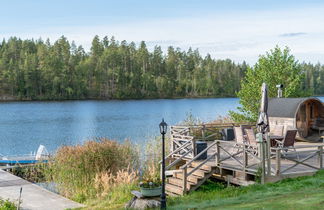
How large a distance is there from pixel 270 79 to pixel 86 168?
1450cm

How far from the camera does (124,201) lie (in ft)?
35.3

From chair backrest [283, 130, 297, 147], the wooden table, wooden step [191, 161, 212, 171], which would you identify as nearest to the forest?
the wooden table

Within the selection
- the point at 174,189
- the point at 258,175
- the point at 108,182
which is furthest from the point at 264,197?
the point at 108,182

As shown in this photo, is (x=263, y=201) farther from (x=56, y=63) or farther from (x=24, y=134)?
(x=56, y=63)

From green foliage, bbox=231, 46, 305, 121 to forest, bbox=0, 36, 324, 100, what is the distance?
6193 centimetres

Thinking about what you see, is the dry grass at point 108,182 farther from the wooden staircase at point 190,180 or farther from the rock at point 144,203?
the rock at point 144,203

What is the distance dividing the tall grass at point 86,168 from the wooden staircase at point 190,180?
52.9 inches

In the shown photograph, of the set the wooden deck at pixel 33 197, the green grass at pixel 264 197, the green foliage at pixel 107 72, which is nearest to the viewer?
the green grass at pixel 264 197

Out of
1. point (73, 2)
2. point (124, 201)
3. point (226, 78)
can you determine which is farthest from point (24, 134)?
point (226, 78)

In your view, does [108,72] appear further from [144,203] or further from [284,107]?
[144,203]

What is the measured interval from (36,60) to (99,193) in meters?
87.3

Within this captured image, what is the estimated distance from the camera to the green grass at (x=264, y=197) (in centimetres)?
805

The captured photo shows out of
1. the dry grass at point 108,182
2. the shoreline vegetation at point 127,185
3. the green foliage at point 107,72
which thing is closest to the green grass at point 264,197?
the shoreline vegetation at point 127,185

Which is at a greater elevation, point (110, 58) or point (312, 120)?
point (110, 58)
